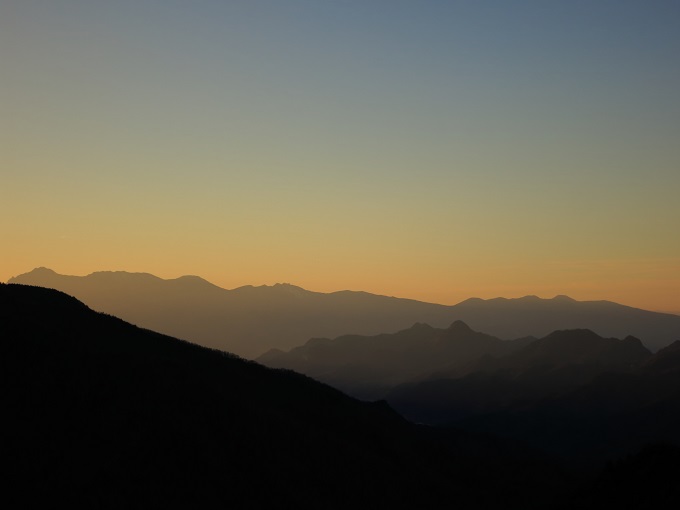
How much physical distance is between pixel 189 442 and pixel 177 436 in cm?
99

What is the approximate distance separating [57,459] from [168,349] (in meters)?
27.4

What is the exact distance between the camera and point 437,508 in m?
56.6

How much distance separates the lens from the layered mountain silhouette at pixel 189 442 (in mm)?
43344

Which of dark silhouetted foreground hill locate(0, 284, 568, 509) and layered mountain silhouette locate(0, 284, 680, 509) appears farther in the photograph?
layered mountain silhouette locate(0, 284, 680, 509)

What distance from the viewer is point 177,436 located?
49.3 m

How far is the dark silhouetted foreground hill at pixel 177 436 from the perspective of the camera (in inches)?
1699

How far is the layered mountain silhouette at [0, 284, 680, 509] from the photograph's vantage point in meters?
43.3

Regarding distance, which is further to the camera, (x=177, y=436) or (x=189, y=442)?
(x=177, y=436)

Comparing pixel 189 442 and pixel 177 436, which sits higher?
pixel 177 436

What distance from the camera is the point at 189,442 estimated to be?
49094 mm

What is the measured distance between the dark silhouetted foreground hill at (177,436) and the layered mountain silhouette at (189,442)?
0.43 ft

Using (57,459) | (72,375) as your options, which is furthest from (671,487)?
(72,375)

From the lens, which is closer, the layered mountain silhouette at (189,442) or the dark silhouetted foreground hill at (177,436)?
the dark silhouetted foreground hill at (177,436)

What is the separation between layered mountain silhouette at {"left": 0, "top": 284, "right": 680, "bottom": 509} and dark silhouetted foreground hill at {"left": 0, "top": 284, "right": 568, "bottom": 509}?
0.43ft
